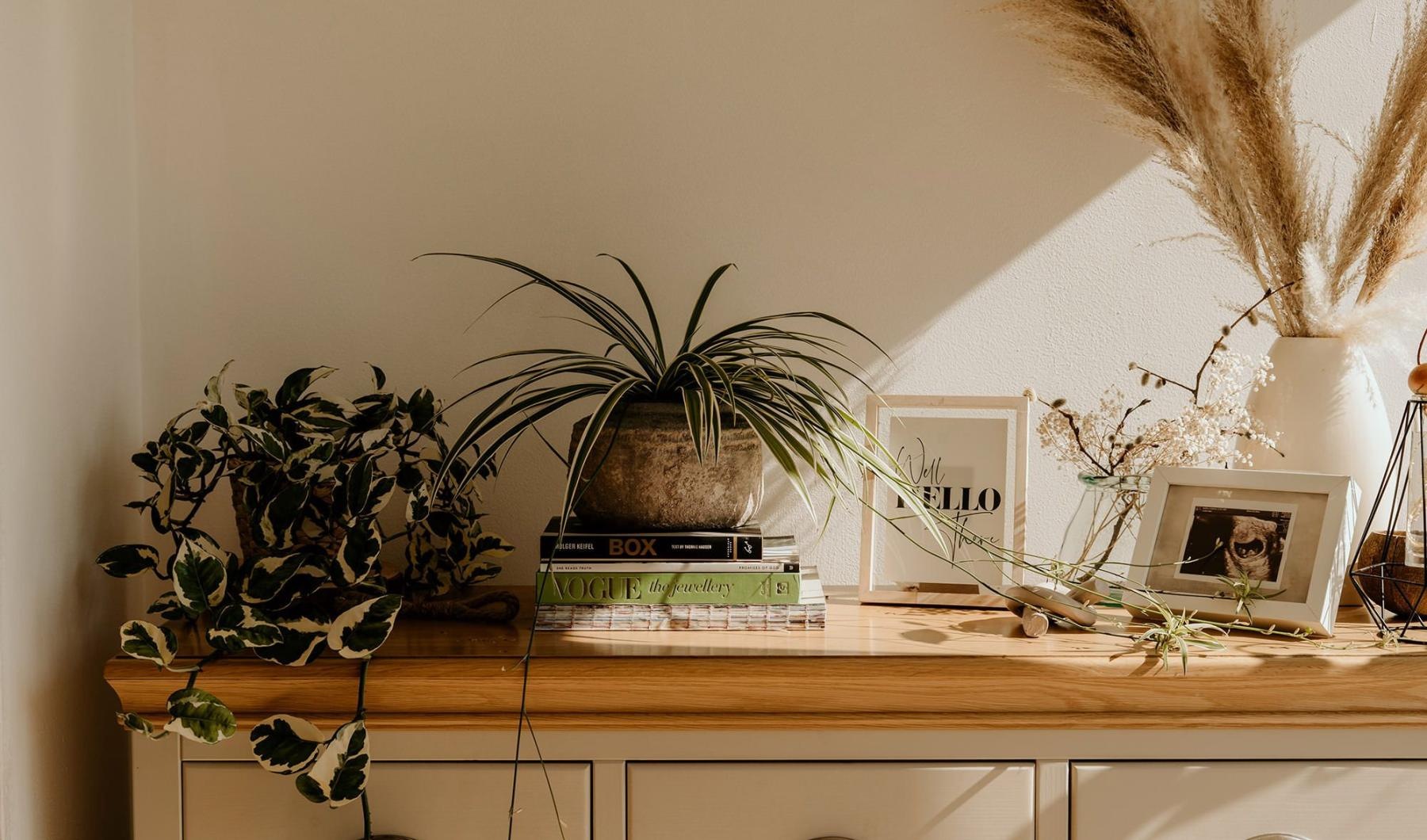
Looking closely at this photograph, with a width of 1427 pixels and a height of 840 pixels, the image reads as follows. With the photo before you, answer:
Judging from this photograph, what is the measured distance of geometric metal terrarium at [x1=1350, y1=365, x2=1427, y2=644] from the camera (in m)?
1.20

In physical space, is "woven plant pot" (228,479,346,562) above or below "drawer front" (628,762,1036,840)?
above

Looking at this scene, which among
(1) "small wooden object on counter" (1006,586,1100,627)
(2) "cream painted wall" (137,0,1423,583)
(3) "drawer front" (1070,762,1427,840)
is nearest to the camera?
(3) "drawer front" (1070,762,1427,840)

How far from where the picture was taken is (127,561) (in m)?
1.14

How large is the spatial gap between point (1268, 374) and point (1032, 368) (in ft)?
1.03

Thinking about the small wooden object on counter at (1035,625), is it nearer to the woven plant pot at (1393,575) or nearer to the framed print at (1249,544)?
the framed print at (1249,544)

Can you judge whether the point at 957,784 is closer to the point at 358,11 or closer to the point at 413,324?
the point at 413,324

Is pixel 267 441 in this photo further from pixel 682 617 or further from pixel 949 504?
pixel 949 504

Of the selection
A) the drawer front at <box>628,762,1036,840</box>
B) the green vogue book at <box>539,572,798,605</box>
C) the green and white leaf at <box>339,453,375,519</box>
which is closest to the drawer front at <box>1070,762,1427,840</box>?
the drawer front at <box>628,762,1036,840</box>

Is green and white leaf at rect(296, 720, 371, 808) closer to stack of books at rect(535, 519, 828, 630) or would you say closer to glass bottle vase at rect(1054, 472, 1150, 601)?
stack of books at rect(535, 519, 828, 630)

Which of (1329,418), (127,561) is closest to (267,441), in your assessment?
(127,561)

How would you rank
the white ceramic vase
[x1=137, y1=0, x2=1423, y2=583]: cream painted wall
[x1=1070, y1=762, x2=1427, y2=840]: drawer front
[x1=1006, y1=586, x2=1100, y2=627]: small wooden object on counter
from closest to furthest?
[x1=1070, y1=762, x2=1427, y2=840]: drawer front → [x1=1006, y1=586, x2=1100, y2=627]: small wooden object on counter → the white ceramic vase → [x1=137, y1=0, x2=1423, y2=583]: cream painted wall

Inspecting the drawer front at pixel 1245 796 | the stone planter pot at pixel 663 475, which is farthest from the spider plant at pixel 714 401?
the drawer front at pixel 1245 796

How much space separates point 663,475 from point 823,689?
0.30 meters

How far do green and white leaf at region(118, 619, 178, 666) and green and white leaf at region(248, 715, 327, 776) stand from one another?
0.39ft
